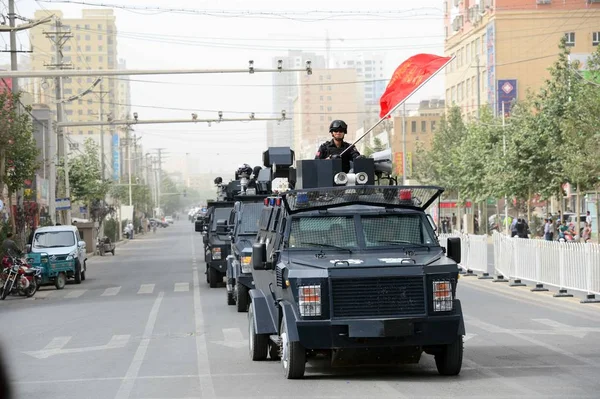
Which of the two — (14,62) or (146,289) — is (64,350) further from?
(14,62)

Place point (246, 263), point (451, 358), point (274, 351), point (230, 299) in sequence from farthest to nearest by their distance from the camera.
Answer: point (230, 299)
point (246, 263)
point (274, 351)
point (451, 358)

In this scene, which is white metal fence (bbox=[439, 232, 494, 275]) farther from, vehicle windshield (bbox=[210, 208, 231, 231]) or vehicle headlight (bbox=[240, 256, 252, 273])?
vehicle headlight (bbox=[240, 256, 252, 273])

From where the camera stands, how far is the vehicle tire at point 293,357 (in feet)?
39.2

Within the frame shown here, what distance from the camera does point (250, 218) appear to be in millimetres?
25969

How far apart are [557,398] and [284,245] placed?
12.3ft

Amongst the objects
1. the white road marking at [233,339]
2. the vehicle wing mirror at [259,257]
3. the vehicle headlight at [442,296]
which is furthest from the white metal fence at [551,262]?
the vehicle headlight at [442,296]

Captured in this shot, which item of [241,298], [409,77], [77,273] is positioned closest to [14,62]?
[77,273]

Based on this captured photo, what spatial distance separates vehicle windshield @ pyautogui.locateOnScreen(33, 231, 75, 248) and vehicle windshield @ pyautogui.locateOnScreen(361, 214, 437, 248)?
80.7 ft

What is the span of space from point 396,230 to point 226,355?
3.55 meters

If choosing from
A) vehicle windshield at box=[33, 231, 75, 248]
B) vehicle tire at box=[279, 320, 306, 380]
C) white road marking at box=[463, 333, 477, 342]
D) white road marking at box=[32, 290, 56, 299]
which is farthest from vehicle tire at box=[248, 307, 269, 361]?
vehicle windshield at box=[33, 231, 75, 248]

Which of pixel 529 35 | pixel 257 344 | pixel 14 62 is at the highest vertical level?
pixel 529 35

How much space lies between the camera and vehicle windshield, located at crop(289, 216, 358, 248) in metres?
12.7

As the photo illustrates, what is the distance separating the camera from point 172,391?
11.8 metres

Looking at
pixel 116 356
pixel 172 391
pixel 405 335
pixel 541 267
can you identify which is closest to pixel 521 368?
pixel 405 335
